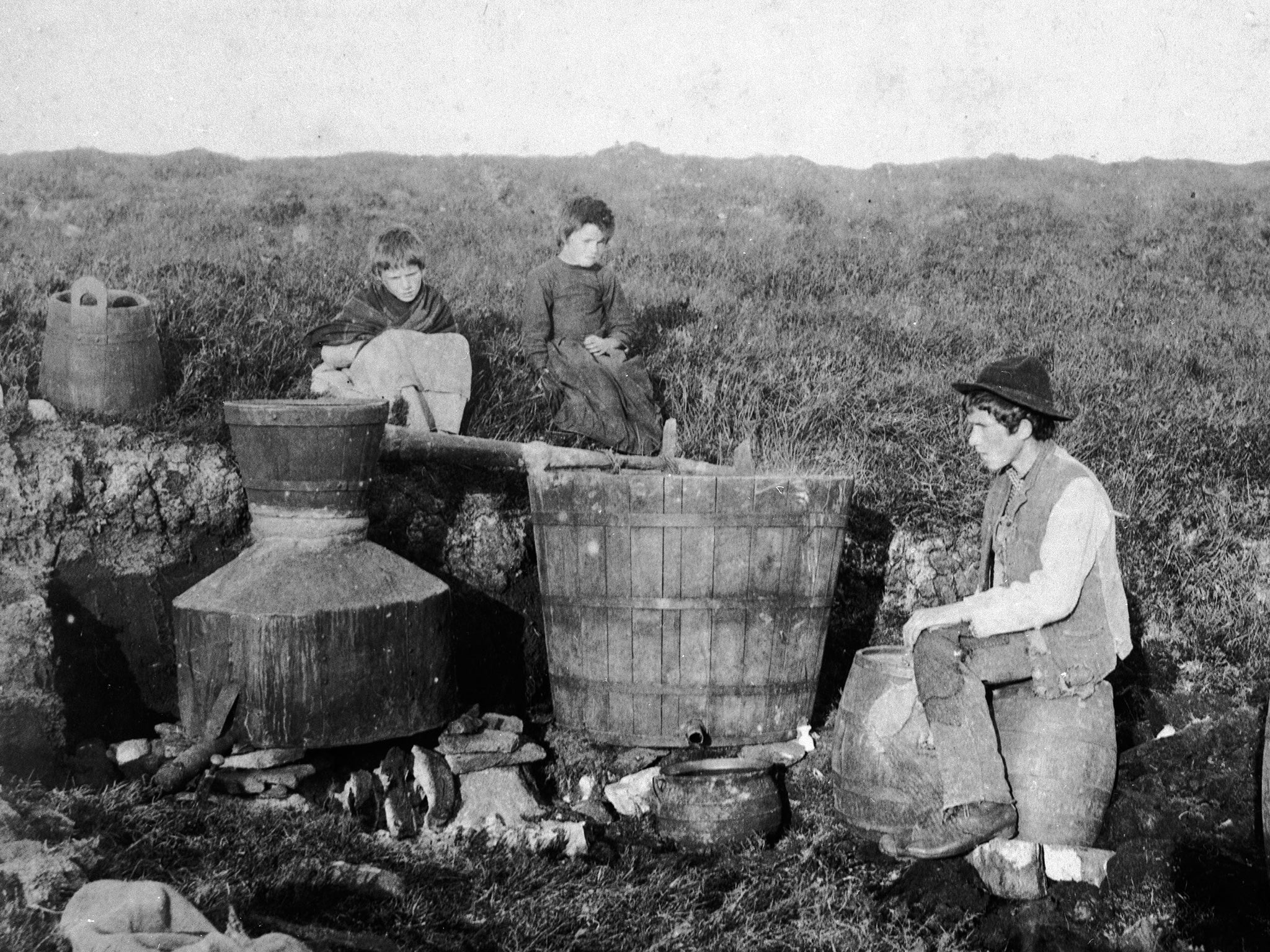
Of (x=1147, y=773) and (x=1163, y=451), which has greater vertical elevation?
(x=1163, y=451)

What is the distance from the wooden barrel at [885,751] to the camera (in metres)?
4.64

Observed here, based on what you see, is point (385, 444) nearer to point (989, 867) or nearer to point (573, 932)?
point (573, 932)

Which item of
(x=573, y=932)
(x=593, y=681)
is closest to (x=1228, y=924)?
(x=573, y=932)

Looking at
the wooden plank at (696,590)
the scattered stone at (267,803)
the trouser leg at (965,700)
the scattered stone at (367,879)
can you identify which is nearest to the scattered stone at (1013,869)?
the trouser leg at (965,700)

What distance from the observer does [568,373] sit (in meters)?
7.23

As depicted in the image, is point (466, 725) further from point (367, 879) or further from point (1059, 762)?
point (1059, 762)

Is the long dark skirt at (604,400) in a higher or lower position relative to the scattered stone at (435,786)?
higher

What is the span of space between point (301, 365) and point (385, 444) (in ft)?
4.41

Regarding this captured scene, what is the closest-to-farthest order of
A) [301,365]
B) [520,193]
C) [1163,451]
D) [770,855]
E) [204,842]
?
[204,842] < [770,855] < [301,365] < [1163,451] < [520,193]

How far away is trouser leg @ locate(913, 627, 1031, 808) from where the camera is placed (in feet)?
14.5

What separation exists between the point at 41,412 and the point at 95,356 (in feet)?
1.13

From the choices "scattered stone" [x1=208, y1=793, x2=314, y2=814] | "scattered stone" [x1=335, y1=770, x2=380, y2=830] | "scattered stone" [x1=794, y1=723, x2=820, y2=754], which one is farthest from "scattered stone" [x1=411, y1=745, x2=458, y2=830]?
"scattered stone" [x1=794, y1=723, x2=820, y2=754]

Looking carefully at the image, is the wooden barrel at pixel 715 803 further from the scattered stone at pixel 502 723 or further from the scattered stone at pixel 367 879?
the scattered stone at pixel 367 879

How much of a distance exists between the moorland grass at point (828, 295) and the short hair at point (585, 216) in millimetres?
1010
